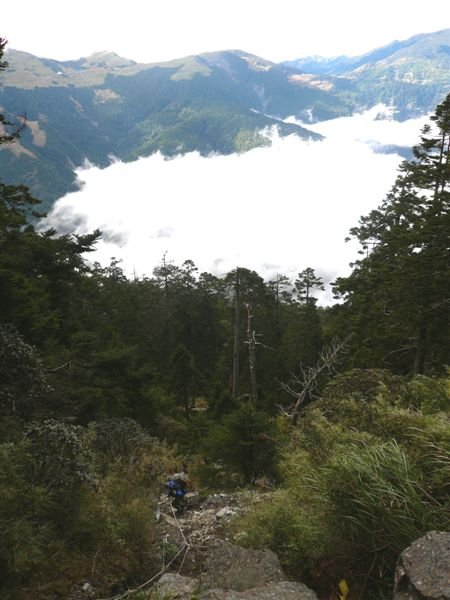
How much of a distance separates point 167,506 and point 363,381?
533 cm

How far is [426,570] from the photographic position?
9.65 ft

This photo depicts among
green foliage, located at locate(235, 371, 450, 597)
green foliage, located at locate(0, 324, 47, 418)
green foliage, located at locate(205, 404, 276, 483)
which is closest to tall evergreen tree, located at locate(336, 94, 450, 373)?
green foliage, located at locate(205, 404, 276, 483)

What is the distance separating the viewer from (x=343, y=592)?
3.78 metres

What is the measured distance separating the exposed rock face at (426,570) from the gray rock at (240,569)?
1971 millimetres

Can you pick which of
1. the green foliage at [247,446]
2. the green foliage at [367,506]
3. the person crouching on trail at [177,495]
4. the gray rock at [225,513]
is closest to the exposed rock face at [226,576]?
the green foliage at [367,506]

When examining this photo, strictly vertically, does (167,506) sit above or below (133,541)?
below

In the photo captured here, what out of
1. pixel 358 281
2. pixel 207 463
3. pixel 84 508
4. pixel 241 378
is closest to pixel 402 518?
pixel 84 508

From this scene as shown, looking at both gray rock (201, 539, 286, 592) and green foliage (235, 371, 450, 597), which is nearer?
green foliage (235, 371, 450, 597)

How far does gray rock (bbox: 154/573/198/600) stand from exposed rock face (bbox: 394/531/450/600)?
2.15 metres

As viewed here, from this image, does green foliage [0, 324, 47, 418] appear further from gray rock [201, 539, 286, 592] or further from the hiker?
gray rock [201, 539, 286, 592]

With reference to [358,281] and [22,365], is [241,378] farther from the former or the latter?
[22,365]

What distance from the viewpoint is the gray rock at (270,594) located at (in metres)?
4.02

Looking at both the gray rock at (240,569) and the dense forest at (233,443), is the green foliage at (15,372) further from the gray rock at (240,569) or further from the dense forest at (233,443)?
the gray rock at (240,569)

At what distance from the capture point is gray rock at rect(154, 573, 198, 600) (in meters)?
4.25
